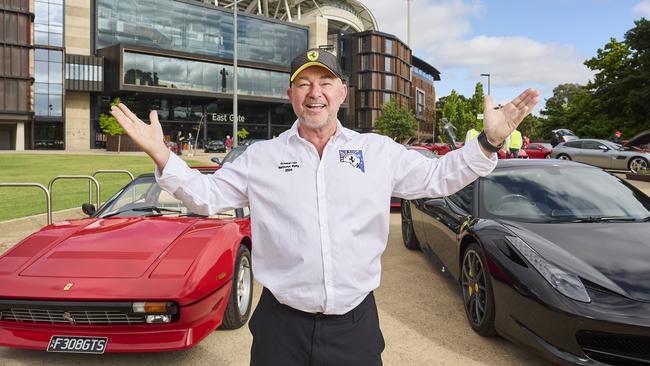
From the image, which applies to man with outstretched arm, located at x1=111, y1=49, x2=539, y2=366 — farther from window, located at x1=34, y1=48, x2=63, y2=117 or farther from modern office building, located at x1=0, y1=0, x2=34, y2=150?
window, located at x1=34, y1=48, x2=63, y2=117

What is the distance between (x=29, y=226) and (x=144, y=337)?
6825 mm

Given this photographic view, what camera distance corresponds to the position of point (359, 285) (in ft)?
6.51

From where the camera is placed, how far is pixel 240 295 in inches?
172

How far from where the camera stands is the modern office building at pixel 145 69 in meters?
52.6

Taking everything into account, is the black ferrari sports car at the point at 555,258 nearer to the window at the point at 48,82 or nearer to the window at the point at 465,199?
the window at the point at 465,199

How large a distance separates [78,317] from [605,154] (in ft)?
76.6

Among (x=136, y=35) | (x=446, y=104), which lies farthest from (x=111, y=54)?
(x=446, y=104)

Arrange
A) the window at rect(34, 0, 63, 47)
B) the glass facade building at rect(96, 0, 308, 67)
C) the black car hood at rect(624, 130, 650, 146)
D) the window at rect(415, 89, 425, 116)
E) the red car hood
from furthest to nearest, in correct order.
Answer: the window at rect(415, 89, 425, 116), the glass facade building at rect(96, 0, 308, 67), the window at rect(34, 0, 63, 47), the black car hood at rect(624, 130, 650, 146), the red car hood

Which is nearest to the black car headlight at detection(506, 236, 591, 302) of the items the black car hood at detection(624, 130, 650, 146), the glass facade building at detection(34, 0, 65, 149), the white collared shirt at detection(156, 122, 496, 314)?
the white collared shirt at detection(156, 122, 496, 314)

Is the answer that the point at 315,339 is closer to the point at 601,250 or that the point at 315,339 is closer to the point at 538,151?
the point at 601,250

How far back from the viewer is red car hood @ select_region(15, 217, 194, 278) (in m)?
3.40

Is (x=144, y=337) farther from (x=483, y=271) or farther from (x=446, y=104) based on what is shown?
(x=446, y=104)

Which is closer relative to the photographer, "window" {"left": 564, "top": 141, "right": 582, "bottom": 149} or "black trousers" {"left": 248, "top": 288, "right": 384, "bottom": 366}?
"black trousers" {"left": 248, "top": 288, "right": 384, "bottom": 366}

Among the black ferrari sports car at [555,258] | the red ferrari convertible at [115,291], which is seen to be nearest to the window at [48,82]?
the red ferrari convertible at [115,291]
